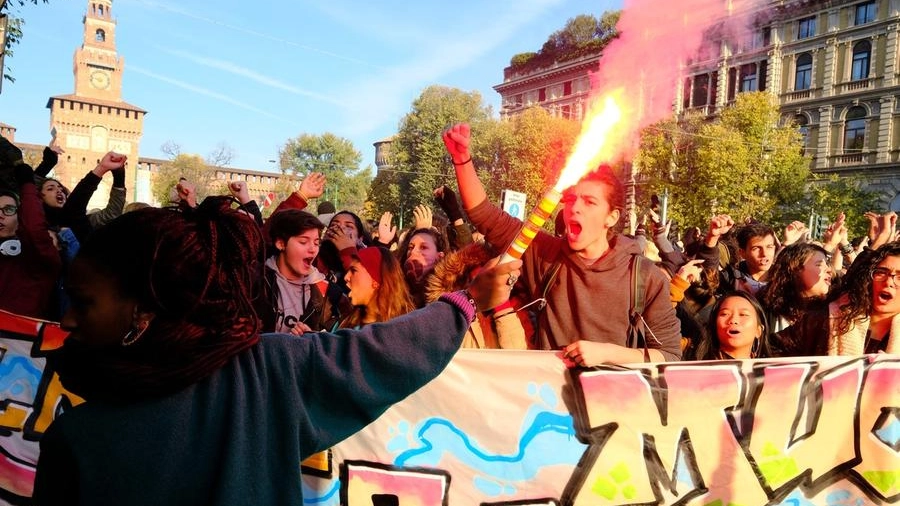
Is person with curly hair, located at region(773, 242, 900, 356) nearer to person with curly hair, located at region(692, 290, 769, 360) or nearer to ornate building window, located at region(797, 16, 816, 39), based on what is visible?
person with curly hair, located at region(692, 290, 769, 360)

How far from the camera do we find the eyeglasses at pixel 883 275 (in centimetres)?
355

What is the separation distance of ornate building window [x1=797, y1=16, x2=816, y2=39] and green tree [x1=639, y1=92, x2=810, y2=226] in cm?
773

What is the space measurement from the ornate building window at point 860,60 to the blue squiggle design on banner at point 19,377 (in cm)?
4001

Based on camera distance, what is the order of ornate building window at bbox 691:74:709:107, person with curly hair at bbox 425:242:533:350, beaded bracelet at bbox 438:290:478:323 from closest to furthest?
beaded bracelet at bbox 438:290:478:323, person with curly hair at bbox 425:242:533:350, ornate building window at bbox 691:74:709:107

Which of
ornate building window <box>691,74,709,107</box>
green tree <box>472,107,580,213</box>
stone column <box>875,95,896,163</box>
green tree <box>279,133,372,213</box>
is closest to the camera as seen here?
stone column <box>875,95,896,163</box>

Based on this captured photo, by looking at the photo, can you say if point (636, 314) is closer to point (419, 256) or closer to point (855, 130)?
point (419, 256)

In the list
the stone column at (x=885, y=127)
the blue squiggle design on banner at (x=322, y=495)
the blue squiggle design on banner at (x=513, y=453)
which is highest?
the stone column at (x=885, y=127)


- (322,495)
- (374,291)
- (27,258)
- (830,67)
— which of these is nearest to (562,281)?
(374,291)

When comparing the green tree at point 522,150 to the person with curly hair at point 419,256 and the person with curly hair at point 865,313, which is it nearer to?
the person with curly hair at point 419,256

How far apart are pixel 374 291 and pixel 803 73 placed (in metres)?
40.3

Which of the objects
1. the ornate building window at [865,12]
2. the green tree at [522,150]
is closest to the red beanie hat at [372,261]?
the green tree at [522,150]

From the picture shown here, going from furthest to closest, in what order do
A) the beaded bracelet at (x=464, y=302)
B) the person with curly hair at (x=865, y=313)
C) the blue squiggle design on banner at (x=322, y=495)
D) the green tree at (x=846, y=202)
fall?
the green tree at (x=846, y=202)
the person with curly hair at (x=865, y=313)
the blue squiggle design on banner at (x=322, y=495)
the beaded bracelet at (x=464, y=302)

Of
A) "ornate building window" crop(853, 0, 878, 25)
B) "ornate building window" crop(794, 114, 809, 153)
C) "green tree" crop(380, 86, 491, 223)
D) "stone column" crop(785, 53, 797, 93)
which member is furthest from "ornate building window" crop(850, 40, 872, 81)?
"green tree" crop(380, 86, 491, 223)

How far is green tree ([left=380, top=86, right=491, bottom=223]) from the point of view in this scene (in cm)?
4678
